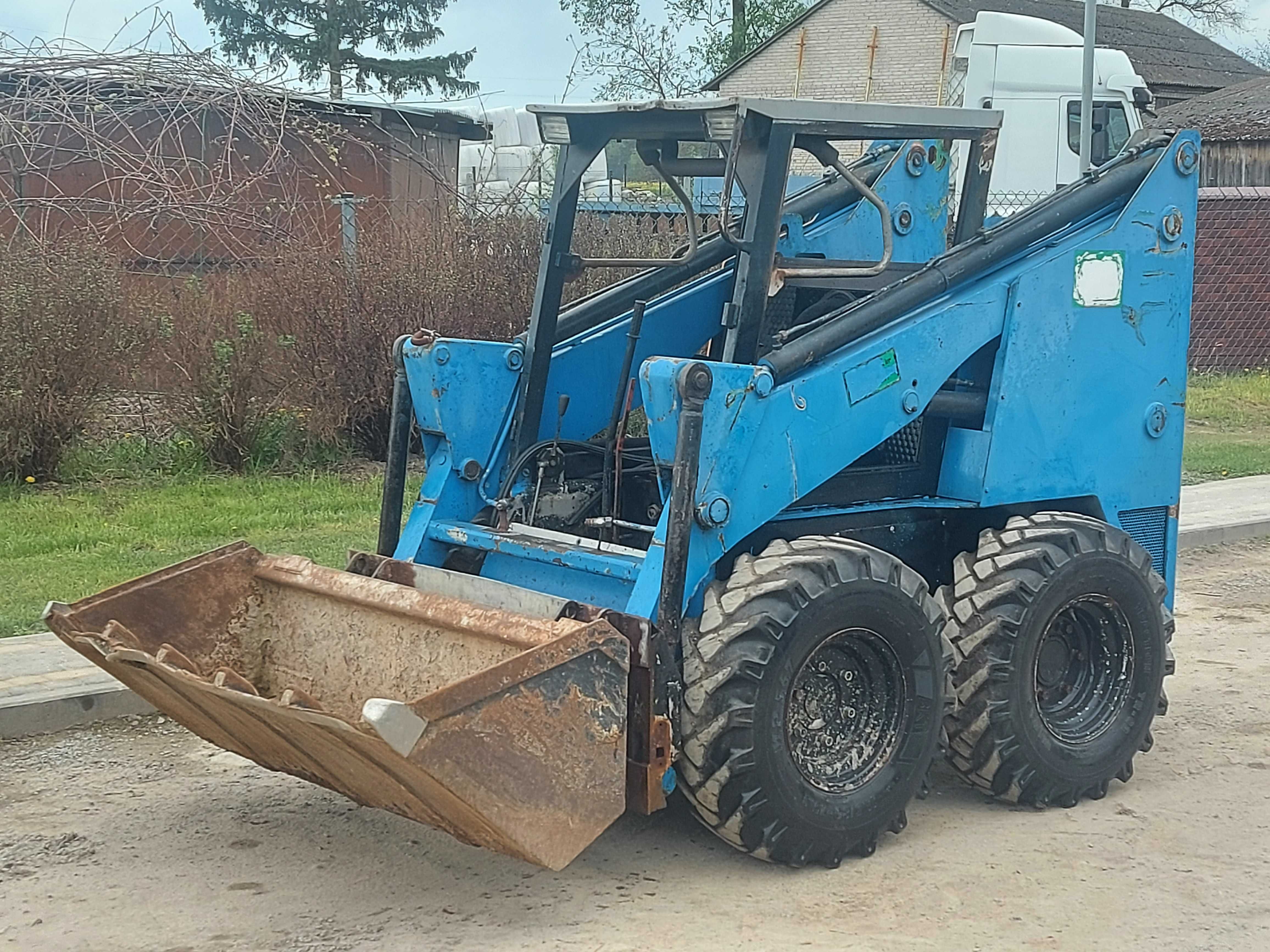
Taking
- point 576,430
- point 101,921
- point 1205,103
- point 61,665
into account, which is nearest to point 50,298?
point 61,665

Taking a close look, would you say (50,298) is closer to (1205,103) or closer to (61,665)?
(61,665)

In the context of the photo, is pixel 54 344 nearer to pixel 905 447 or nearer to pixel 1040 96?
pixel 905 447

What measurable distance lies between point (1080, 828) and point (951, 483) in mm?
1162

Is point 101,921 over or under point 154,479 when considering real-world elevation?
under

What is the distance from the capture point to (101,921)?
4.31 m

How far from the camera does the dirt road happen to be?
4.20 m

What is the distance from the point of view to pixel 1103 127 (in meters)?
18.4

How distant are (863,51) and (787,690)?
3558 cm

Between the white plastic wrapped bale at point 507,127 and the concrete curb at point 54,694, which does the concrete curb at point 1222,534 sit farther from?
the white plastic wrapped bale at point 507,127

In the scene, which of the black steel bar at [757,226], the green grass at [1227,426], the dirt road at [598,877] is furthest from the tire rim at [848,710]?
the green grass at [1227,426]

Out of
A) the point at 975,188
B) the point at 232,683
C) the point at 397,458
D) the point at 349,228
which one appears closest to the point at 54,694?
the point at 397,458

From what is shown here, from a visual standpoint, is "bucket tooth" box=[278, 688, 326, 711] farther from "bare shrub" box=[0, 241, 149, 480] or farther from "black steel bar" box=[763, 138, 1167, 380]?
"bare shrub" box=[0, 241, 149, 480]

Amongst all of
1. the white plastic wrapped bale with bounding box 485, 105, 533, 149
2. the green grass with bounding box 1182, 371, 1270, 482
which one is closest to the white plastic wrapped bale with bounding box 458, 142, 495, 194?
the white plastic wrapped bale with bounding box 485, 105, 533, 149

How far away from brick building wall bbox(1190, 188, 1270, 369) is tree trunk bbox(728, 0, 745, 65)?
24.8m
